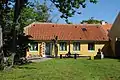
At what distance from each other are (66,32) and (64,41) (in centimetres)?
277

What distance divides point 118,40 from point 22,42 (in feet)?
59.9

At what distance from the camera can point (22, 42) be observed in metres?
33.8

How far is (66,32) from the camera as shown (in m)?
56.2

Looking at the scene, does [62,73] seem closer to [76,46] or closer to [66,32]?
[76,46]

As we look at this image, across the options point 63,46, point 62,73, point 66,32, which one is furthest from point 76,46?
point 62,73

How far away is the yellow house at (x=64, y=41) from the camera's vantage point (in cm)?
5356

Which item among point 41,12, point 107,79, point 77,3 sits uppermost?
point 41,12

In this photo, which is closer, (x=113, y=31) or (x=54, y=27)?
(x=113, y=31)

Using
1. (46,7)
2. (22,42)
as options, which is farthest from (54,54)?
(46,7)

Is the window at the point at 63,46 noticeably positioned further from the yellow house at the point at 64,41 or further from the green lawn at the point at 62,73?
the green lawn at the point at 62,73

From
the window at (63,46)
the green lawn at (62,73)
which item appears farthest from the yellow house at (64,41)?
the green lawn at (62,73)

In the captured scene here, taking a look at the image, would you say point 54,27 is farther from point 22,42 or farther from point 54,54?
point 22,42

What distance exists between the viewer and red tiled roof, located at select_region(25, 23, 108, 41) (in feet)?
179

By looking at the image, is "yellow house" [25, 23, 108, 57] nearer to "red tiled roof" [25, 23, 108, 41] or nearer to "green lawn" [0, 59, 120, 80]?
"red tiled roof" [25, 23, 108, 41]
